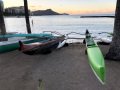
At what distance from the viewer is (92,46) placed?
13.2 meters

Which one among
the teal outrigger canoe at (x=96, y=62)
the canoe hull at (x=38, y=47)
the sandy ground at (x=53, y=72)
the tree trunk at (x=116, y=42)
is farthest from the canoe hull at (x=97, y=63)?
the canoe hull at (x=38, y=47)

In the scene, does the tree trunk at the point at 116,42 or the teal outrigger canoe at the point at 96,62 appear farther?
the tree trunk at the point at 116,42

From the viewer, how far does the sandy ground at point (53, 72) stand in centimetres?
A: 952

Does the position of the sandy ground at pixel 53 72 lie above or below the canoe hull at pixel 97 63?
below

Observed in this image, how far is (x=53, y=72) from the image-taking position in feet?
37.5

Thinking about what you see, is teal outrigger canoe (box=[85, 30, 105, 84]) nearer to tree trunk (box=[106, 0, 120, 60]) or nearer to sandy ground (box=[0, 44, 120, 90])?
sandy ground (box=[0, 44, 120, 90])

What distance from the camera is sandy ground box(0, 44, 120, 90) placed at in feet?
31.2

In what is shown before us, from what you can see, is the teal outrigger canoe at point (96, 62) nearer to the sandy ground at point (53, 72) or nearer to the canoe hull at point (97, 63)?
the canoe hull at point (97, 63)

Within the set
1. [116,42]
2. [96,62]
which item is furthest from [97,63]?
[116,42]

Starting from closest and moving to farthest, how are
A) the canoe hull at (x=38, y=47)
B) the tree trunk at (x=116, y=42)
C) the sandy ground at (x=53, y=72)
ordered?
the sandy ground at (x=53, y=72), the tree trunk at (x=116, y=42), the canoe hull at (x=38, y=47)

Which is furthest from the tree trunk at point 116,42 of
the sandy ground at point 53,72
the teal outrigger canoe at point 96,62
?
the teal outrigger canoe at point 96,62

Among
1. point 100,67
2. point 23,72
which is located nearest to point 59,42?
point 23,72

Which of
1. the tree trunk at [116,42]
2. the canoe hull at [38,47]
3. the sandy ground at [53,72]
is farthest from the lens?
the canoe hull at [38,47]

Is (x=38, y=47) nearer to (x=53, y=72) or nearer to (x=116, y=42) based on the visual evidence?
(x=53, y=72)
